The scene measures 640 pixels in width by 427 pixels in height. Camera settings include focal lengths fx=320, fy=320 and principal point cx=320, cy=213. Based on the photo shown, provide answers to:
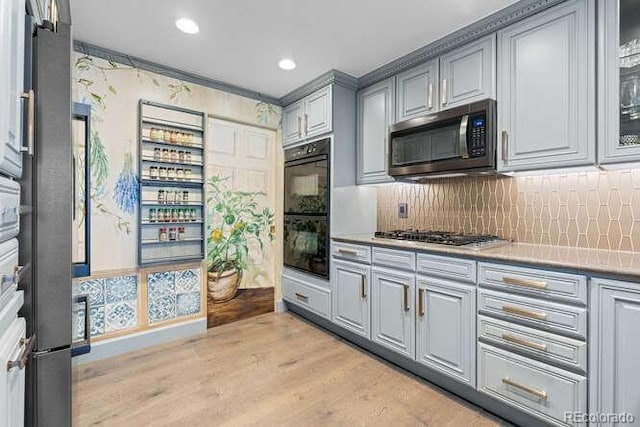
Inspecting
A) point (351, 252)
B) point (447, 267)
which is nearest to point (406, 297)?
point (447, 267)

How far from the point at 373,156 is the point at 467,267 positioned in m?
1.39

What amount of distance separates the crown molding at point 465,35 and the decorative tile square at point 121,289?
8.90 ft

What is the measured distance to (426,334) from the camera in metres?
2.09

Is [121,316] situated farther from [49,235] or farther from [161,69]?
[161,69]

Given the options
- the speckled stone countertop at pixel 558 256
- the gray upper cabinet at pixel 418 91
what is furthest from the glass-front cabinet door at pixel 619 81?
the gray upper cabinet at pixel 418 91

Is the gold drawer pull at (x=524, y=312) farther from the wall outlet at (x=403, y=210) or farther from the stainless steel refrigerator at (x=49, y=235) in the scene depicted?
the stainless steel refrigerator at (x=49, y=235)

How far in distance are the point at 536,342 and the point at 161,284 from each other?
2.76m

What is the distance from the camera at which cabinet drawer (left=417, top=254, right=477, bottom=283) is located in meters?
1.87

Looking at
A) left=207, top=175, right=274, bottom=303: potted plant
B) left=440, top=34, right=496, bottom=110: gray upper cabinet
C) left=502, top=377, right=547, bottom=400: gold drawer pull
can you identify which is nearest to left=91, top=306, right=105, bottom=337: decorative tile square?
left=207, top=175, right=274, bottom=303: potted plant

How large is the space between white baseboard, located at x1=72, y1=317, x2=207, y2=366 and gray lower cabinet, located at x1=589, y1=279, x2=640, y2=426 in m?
2.82

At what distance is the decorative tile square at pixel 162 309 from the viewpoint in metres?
2.75

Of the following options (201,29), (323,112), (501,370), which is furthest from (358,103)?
(501,370)

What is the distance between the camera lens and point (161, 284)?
2.81 metres

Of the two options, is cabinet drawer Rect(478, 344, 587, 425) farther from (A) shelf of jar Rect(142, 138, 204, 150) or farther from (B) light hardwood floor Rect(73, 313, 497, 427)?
(A) shelf of jar Rect(142, 138, 204, 150)
